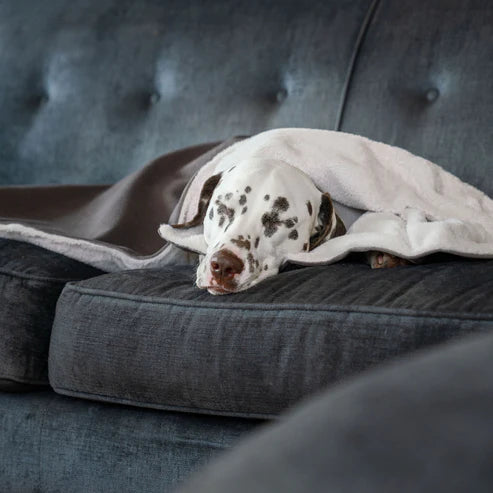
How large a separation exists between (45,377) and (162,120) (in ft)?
5.12

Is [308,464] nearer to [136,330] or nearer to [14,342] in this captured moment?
[136,330]

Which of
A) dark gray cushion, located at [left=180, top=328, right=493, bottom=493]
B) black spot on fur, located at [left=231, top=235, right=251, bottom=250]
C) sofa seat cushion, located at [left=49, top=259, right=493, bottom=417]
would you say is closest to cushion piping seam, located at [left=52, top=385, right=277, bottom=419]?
sofa seat cushion, located at [left=49, top=259, right=493, bottom=417]

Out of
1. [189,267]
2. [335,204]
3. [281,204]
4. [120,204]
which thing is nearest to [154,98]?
[120,204]

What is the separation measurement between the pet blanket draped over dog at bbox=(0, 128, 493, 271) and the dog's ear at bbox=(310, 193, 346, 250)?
0.07 metres

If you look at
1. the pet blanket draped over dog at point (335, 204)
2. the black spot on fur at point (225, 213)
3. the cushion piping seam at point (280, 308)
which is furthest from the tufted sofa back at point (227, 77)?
the cushion piping seam at point (280, 308)

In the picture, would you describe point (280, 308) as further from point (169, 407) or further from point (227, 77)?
point (227, 77)

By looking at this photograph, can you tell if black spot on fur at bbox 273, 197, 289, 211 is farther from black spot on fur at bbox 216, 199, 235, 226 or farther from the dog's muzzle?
the dog's muzzle

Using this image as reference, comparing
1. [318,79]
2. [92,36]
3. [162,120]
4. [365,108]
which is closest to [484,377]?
[365,108]

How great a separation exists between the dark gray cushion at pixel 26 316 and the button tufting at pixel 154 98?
143cm

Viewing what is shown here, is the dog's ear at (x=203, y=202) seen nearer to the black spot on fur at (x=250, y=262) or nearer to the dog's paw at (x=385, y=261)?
the black spot on fur at (x=250, y=262)

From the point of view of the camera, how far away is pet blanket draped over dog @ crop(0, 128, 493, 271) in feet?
7.02

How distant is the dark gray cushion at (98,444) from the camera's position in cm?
178

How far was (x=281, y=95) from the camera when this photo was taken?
3213mm

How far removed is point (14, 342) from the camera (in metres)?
2.07
